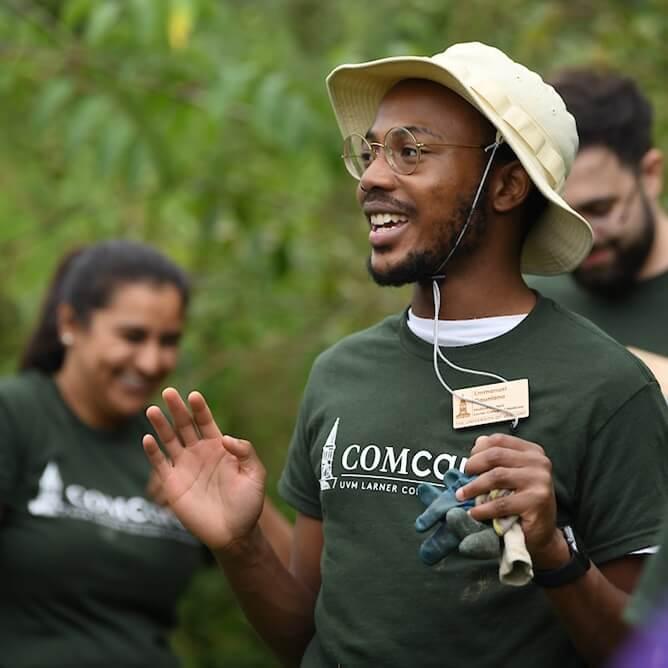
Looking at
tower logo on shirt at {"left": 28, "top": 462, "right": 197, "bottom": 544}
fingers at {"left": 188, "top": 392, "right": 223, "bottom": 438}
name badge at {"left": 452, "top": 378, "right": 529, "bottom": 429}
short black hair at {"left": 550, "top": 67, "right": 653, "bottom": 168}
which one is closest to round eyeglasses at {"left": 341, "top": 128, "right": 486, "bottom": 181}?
name badge at {"left": 452, "top": 378, "right": 529, "bottom": 429}

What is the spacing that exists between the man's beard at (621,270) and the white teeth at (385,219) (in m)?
1.31

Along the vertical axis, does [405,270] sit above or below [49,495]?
above

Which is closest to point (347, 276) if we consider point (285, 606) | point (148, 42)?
point (148, 42)

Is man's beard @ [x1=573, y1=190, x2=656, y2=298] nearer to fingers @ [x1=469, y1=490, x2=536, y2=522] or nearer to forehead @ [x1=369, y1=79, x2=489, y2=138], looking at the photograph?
forehead @ [x1=369, y1=79, x2=489, y2=138]

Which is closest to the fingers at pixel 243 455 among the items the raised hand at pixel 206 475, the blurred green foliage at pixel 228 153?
the raised hand at pixel 206 475

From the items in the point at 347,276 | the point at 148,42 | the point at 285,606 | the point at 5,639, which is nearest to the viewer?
the point at 285,606

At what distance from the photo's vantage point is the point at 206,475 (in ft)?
10.2

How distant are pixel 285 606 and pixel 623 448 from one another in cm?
81

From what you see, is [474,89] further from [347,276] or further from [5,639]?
[347,276]

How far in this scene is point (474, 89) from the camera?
9.52 feet

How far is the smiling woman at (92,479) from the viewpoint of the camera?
4430 millimetres

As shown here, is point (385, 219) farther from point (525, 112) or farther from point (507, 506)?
point (507, 506)

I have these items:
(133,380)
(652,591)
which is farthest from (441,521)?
(133,380)

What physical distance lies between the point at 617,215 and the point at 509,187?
1315 millimetres
